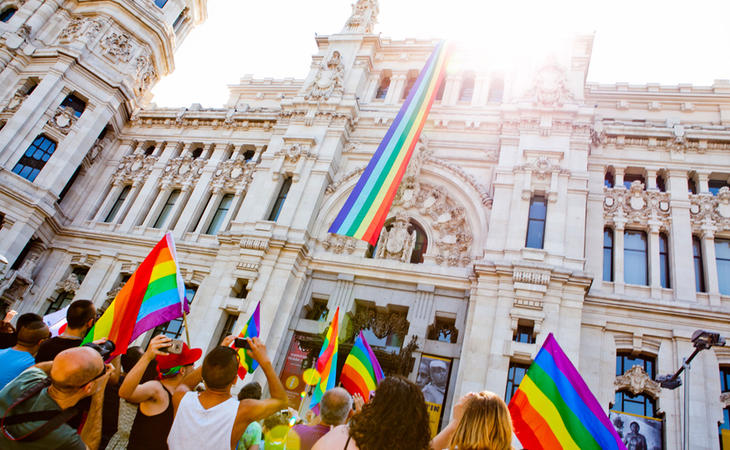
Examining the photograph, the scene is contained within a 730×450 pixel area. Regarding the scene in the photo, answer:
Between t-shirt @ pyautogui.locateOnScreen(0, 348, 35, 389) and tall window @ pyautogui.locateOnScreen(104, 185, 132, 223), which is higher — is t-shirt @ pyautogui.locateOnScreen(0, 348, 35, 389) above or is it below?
below

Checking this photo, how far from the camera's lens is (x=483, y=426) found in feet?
12.8

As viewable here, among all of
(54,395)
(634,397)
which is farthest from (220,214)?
(54,395)

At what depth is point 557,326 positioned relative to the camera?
1480cm

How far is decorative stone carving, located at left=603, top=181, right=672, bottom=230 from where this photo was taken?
58.4 feet

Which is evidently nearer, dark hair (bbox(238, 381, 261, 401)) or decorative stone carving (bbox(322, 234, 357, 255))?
dark hair (bbox(238, 381, 261, 401))

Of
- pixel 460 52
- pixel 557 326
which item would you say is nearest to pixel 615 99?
pixel 460 52

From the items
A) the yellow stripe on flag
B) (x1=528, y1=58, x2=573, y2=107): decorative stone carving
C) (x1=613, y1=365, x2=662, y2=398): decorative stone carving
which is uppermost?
(x1=528, y1=58, x2=573, y2=107): decorative stone carving

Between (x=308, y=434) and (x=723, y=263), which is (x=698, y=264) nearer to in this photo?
(x=723, y=263)

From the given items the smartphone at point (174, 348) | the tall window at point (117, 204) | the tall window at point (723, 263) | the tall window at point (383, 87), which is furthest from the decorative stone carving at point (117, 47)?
the tall window at point (723, 263)

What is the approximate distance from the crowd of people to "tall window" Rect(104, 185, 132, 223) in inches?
873

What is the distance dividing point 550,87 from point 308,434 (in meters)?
19.0

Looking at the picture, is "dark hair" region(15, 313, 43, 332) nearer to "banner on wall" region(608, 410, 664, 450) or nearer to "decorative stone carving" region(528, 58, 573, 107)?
"banner on wall" region(608, 410, 664, 450)

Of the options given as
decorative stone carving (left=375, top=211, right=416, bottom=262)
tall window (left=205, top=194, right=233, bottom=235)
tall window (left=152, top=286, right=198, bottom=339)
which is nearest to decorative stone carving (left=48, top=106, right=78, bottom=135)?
tall window (left=205, top=194, right=233, bottom=235)

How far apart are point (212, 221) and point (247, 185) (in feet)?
8.21
